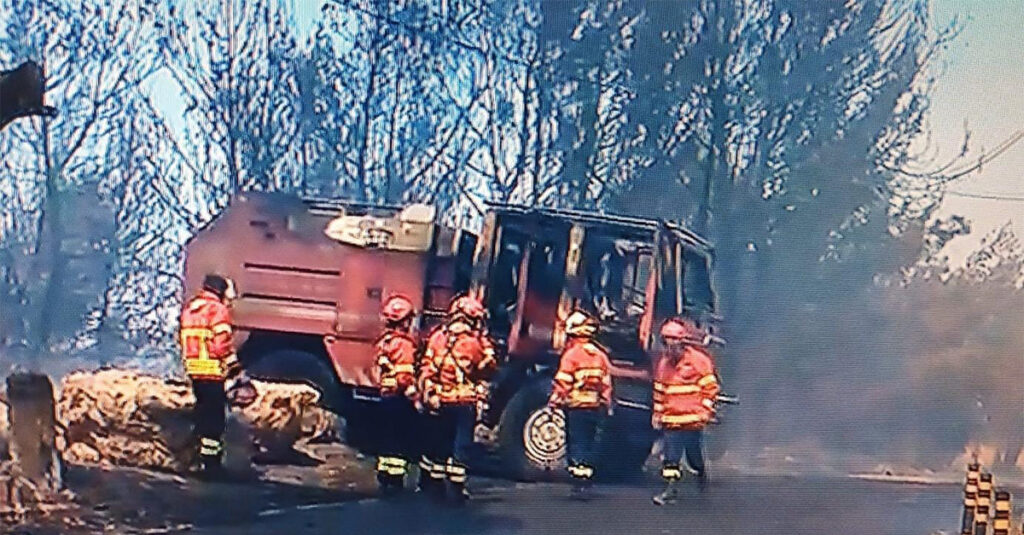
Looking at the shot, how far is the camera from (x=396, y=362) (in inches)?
86.2

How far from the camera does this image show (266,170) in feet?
7.29

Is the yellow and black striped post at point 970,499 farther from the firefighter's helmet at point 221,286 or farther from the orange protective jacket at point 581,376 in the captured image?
the firefighter's helmet at point 221,286

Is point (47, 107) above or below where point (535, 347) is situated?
above

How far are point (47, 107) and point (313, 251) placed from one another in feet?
1.58

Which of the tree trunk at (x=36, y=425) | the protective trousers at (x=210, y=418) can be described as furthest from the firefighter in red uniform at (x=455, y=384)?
the tree trunk at (x=36, y=425)

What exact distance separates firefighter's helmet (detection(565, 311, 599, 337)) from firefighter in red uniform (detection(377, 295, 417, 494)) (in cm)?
24

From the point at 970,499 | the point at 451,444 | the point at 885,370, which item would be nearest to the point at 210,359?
the point at 451,444

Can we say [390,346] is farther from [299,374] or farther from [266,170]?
[266,170]

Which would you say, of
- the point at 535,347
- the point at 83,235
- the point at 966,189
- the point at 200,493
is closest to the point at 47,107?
the point at 83,235

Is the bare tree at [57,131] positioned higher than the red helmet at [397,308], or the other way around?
the bare tree at [57,131]

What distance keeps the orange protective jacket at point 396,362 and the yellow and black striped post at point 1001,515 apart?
2.98ft

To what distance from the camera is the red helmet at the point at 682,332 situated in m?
2.18

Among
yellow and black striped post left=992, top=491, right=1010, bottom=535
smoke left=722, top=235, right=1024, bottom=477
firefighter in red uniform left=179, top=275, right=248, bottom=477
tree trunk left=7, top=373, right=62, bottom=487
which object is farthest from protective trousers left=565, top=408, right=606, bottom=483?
tree trunk left=7, top=373, right=62, bottom=487

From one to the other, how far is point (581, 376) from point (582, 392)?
0.08 feet
